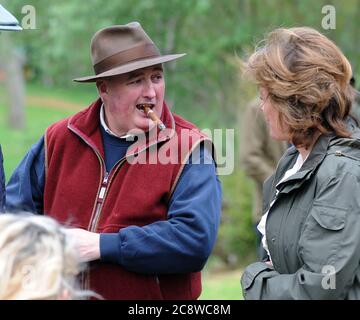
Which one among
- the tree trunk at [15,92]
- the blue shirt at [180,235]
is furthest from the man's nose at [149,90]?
the tree trunk at [15,92]

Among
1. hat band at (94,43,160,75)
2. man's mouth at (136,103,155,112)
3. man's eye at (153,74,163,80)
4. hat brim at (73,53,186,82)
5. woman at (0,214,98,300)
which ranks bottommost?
woman at (0,214,98,300)

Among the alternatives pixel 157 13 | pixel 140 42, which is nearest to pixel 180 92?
pixel 157 13

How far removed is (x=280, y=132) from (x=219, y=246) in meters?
6.91

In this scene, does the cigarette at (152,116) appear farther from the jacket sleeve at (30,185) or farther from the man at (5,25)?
the man at (5,25)

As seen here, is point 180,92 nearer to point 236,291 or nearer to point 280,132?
point 236,291

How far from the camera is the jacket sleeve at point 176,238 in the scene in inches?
126

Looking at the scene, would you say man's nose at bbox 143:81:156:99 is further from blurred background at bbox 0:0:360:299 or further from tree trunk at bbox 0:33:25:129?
tree trunk at bbox 0:33:25:129

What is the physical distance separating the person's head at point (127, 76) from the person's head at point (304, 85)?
2.01ft

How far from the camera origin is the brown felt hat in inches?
137

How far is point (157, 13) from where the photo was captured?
12.0m

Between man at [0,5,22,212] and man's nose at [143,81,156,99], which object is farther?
man's nose at [143,81,156,99]

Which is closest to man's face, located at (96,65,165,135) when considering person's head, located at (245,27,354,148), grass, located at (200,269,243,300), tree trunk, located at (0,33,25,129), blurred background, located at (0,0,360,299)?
person's head, located at (245,27,354,148)

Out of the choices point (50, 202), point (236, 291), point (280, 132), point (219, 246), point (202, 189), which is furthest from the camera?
point (219, 246)

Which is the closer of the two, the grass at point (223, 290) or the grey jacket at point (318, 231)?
the grey jacket at point (318, 231)
